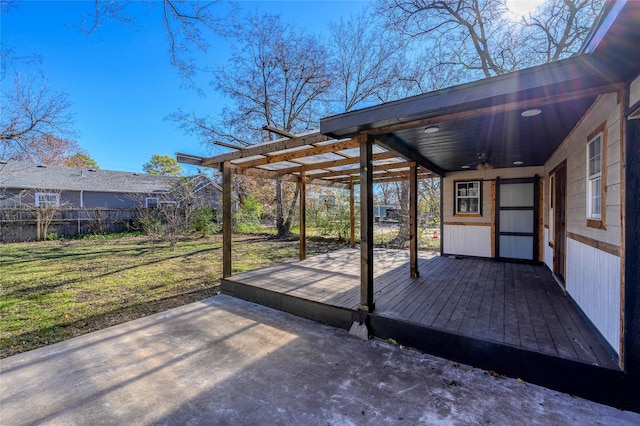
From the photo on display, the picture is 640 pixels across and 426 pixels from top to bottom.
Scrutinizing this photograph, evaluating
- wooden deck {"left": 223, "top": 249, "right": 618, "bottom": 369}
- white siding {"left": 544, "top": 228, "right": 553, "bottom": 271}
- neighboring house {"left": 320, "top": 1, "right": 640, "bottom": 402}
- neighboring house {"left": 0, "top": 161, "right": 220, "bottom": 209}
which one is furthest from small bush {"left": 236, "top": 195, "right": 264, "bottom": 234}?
white siding {"left": 544, "top": 228, "right": 553, "bottom": 271}

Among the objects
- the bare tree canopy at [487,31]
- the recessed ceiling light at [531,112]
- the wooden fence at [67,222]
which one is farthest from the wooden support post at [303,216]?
the wooden fence at [67,222]

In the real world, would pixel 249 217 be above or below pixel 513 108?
below

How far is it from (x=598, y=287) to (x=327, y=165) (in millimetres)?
4226

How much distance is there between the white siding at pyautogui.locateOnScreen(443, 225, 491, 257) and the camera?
6590 mm

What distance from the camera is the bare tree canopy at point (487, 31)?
8.60m

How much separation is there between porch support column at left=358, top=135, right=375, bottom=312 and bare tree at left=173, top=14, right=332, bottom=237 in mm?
9856

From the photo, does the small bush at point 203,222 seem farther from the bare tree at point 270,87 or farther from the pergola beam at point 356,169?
the pergola beam at point 356,169

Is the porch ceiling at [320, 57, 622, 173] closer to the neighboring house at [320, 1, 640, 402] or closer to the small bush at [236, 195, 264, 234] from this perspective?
the neighboring house at [320, 1, 640, 402]

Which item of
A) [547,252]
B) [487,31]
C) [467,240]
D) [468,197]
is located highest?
[487,31]

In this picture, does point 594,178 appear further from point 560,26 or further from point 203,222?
point 203,222

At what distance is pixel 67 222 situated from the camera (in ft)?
40.5

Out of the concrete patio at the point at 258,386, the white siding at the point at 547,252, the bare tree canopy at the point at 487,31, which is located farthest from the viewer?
the bare tree canopy at the point at 487,31

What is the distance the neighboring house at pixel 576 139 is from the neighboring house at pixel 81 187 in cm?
1124

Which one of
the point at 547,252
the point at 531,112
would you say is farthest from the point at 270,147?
the point at 547,252
